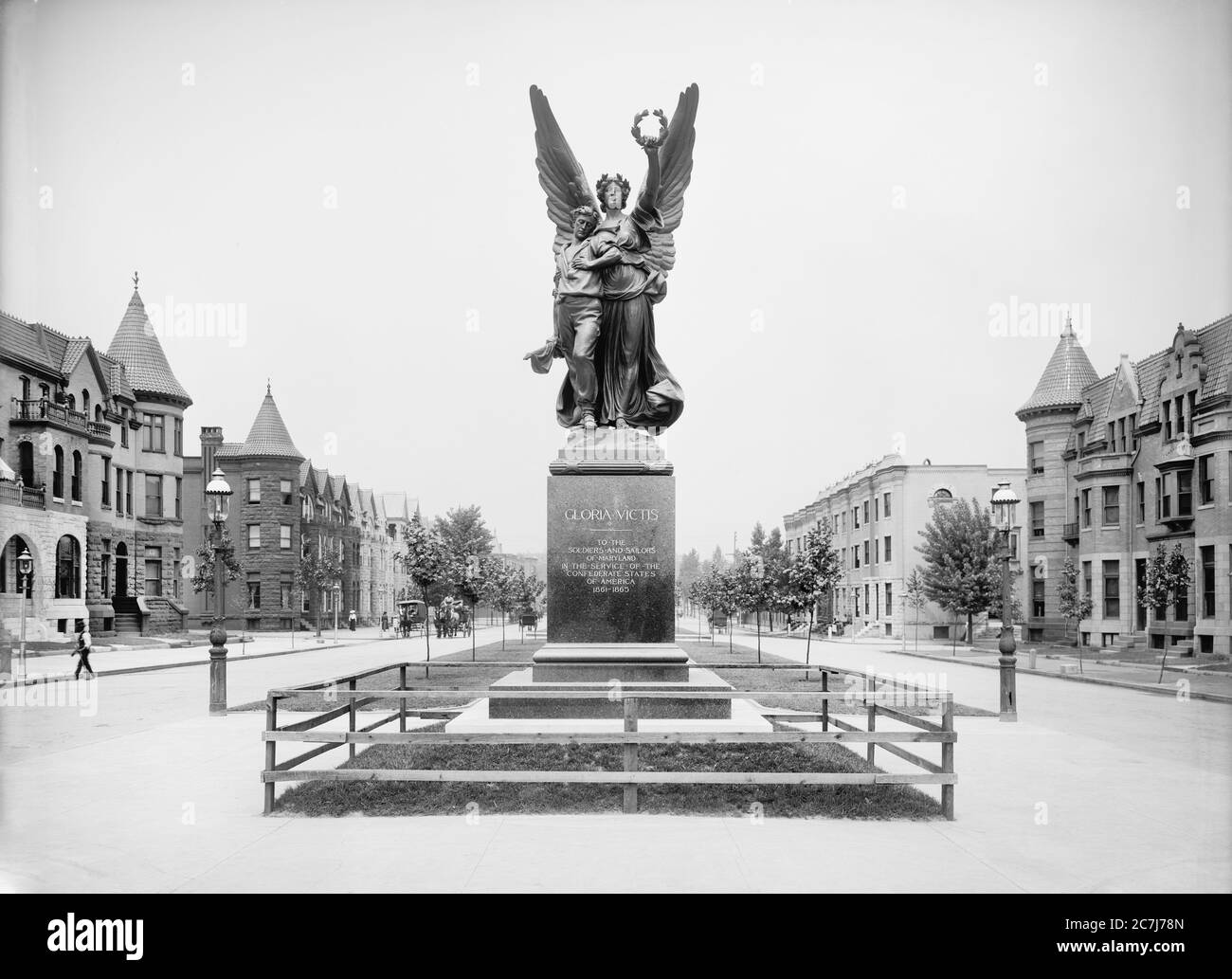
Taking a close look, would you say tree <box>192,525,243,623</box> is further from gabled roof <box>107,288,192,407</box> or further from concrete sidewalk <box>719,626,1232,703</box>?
concrete sidewalk <box>719,626,1232,703</box>

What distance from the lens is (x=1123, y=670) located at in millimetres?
31922

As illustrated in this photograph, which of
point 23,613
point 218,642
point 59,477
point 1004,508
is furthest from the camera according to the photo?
point 59,477

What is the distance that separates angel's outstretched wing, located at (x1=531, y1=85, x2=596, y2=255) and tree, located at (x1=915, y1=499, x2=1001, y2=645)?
40364 mm

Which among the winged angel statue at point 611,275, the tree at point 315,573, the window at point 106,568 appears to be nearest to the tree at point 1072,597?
the winged angel statue at point 611,275

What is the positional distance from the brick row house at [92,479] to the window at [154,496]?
0.07 m

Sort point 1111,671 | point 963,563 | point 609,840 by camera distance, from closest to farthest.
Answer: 1. point 609,840
2. point 1111,671
3. point 963,563

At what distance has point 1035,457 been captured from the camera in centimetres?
5462

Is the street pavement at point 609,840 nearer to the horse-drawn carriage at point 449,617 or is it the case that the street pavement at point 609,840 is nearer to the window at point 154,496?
the horse-drawn carriage at point 449,617

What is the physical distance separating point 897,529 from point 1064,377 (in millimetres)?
14999

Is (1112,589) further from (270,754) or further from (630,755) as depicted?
(270,754)

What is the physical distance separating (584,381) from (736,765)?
524cm

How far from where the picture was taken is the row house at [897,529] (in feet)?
203

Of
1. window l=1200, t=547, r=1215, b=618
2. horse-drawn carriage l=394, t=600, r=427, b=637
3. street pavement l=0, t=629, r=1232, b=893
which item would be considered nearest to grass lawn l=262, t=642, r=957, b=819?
street pavement l=0, t=629, r=1232, b=893

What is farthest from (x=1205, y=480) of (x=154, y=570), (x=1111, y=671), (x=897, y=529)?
(x=154, y=570)
